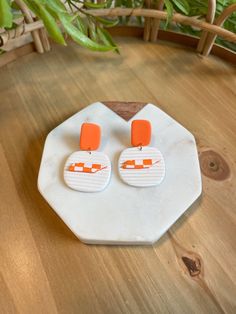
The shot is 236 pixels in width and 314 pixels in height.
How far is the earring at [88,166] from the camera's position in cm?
41

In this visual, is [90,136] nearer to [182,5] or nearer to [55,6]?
[55,6]

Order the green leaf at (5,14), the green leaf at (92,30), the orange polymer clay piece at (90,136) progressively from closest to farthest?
the green leaf at (5,14)
the orange polymer clay piece at (90,136)
the green leaf at (92,30)

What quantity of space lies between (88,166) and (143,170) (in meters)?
0.09

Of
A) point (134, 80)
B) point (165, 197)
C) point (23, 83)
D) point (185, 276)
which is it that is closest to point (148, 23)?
point (134, 80)

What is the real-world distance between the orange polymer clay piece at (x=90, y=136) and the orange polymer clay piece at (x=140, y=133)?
6cm

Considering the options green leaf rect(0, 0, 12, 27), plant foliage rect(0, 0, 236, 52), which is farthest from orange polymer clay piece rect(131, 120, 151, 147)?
green leaf rect(0, 0, 12, 27)

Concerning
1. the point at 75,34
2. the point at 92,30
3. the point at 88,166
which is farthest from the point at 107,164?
the point at 92,30

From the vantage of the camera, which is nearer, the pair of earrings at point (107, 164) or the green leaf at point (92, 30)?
the pair of earrings at point (107, 164)

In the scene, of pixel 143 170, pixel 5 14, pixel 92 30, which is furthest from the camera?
pixel 92 30

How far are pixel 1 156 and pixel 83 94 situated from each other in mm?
205

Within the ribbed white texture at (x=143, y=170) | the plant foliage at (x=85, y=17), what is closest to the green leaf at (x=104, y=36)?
the plant foliage at (x=85, y=17)

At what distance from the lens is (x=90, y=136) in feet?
1.48

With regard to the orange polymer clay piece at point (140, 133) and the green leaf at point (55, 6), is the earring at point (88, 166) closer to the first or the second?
the orange polymer clay piece at point (140, 133)

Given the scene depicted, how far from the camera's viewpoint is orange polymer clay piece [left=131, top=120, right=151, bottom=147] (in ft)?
1.48
